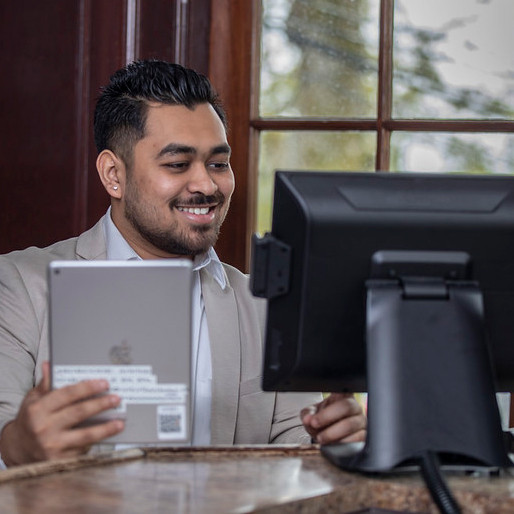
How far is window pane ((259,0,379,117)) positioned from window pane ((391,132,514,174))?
0.12 meters

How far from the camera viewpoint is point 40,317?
201cm

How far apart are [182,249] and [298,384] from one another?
69 centimetres

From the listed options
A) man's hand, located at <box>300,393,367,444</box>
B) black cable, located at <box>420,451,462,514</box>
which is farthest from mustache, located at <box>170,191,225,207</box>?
black cable, located at <box>420,451,462,514</box>

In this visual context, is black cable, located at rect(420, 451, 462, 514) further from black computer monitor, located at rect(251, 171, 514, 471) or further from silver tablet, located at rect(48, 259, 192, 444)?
silver tablet, located at rect(48, 259, 192, 444)

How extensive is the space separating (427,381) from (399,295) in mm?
125

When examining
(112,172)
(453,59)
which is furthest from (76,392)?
(453,59)

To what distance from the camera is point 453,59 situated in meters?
2.54

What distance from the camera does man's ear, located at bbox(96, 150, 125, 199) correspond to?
2252mm

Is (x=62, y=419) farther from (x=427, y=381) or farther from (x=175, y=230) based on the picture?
(x=175, y=230)

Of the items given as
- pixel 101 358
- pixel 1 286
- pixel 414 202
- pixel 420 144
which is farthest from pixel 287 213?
pixel 420 144

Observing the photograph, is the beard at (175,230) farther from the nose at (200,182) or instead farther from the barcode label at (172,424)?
the barcode label at (172,424)

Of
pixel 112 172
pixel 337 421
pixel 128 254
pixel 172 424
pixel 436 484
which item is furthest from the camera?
pixel 112 172

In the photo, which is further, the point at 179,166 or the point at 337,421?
the point at 179,166

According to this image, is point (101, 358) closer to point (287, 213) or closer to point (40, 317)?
point (287, 213)
